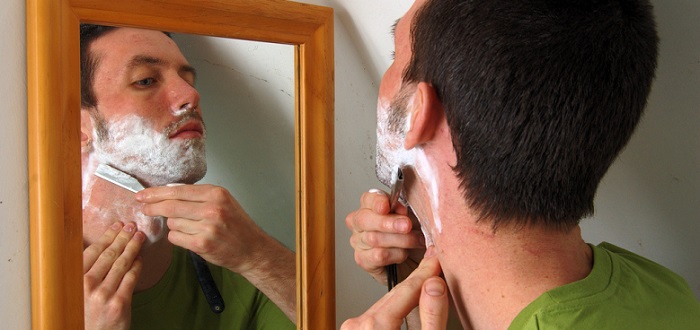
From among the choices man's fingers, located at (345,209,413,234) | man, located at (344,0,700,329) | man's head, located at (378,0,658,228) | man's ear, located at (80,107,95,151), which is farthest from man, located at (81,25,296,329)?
man's head, located at (378,0,658,228)

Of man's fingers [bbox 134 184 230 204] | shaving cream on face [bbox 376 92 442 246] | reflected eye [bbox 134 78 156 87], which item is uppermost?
reflected eye [bbox 134 78 156 87]

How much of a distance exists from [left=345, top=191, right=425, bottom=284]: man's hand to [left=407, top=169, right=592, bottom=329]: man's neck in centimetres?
17

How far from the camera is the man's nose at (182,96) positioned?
110 centimetres

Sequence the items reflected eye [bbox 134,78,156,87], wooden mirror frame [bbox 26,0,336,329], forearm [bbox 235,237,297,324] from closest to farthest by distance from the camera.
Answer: wooden mirror frame [bbox 26,0,336,329]
reflected eye [bbox 134,78,156,87]
forearm [bbox 235,237,297,324]

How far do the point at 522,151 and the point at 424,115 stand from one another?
0.13m

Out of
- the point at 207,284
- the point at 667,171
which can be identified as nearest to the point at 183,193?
the point at 207,284

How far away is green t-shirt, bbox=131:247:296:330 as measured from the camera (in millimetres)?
1076

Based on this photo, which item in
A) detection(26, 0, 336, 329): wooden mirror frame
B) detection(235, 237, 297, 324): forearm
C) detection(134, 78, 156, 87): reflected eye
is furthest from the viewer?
detection(235, 237, 297, 324): forearm

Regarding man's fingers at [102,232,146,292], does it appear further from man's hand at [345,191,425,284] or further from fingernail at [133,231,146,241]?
man's hand at [345,191,425,284]

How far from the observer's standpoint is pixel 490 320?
94 centimetres

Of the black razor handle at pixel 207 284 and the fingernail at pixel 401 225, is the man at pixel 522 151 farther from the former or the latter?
the black razor handle at pixel 207 284

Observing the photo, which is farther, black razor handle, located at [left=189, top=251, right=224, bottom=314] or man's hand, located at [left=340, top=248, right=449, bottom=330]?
black razor handle, located at [left=189, top=251, right=224, bottom=314]

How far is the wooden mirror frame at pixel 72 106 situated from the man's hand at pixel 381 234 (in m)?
0.10

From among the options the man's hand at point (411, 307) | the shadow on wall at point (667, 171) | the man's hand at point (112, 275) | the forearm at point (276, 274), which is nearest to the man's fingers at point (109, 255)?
the man's hand at point (112, 275)
